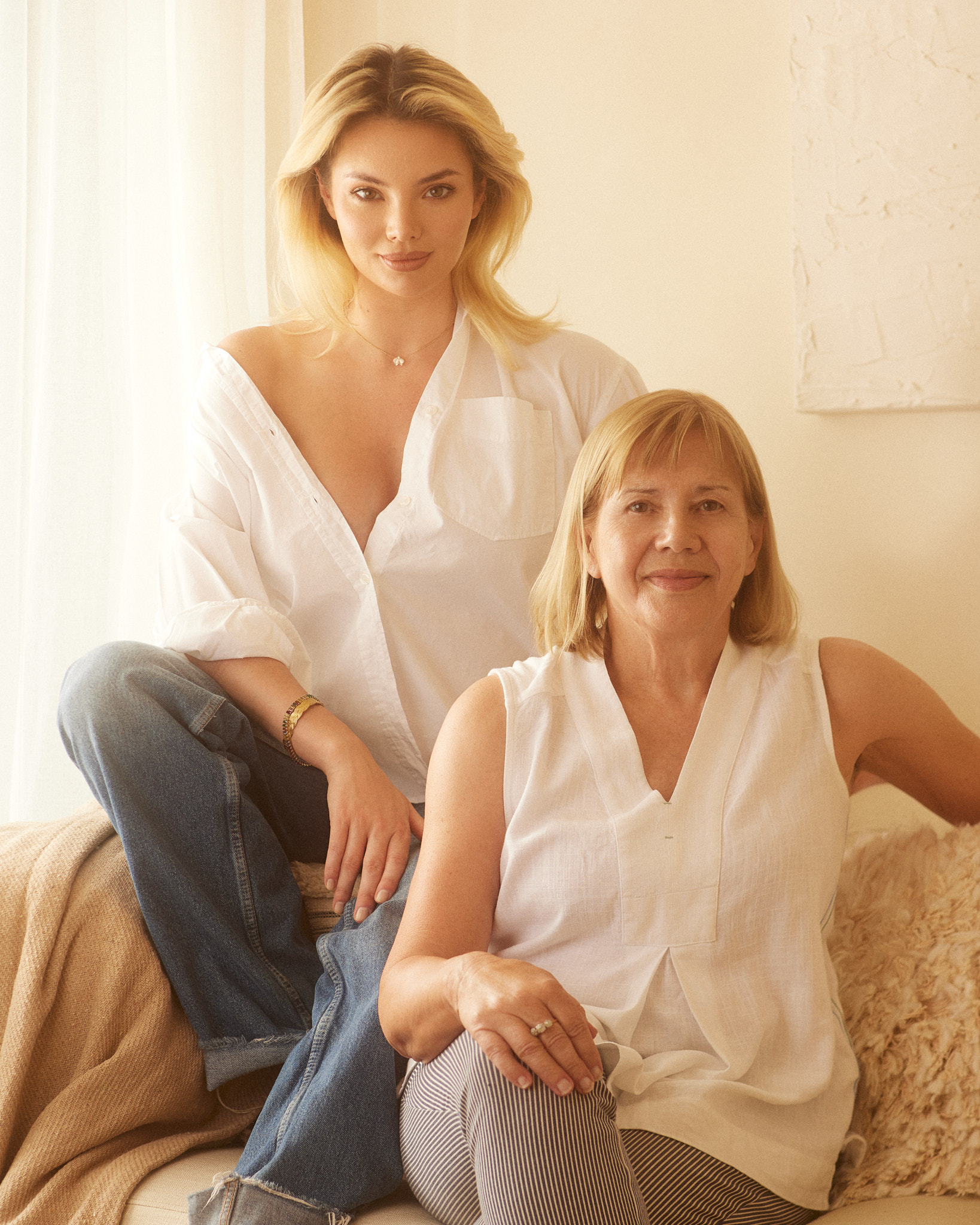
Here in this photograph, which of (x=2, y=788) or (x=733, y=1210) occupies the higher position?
(x=2, y=788)

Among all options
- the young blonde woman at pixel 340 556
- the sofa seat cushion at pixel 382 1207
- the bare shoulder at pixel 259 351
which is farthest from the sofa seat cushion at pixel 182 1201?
the bare shoulder at pixel 259 351

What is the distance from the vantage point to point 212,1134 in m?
1.27

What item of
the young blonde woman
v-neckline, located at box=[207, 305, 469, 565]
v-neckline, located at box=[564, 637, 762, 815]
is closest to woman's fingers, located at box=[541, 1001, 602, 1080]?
v-neckline, located at box=[564, 637, 762, 815]

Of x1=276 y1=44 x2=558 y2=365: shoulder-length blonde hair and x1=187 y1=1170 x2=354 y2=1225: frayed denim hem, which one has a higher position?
x1=276 y1=44 x2=558 y2=365: shoulder-length blonde hair

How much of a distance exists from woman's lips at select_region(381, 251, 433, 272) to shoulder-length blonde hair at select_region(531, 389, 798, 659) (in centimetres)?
47

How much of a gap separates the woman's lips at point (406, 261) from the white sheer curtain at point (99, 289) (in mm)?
575

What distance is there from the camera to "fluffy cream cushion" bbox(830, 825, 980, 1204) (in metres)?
1.08

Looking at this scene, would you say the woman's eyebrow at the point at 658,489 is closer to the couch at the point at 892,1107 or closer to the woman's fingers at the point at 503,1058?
the couch at the point at 892,1107

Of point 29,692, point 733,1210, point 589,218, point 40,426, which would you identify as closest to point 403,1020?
point 733,1210

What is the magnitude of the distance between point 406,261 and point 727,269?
62cm

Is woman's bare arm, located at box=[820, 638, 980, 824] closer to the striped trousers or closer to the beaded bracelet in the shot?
the striped trousers

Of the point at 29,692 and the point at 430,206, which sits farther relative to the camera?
the point at 29,692

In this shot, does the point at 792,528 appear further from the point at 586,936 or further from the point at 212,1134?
the point at 212,1134

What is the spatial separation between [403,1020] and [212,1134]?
0.37 metres
